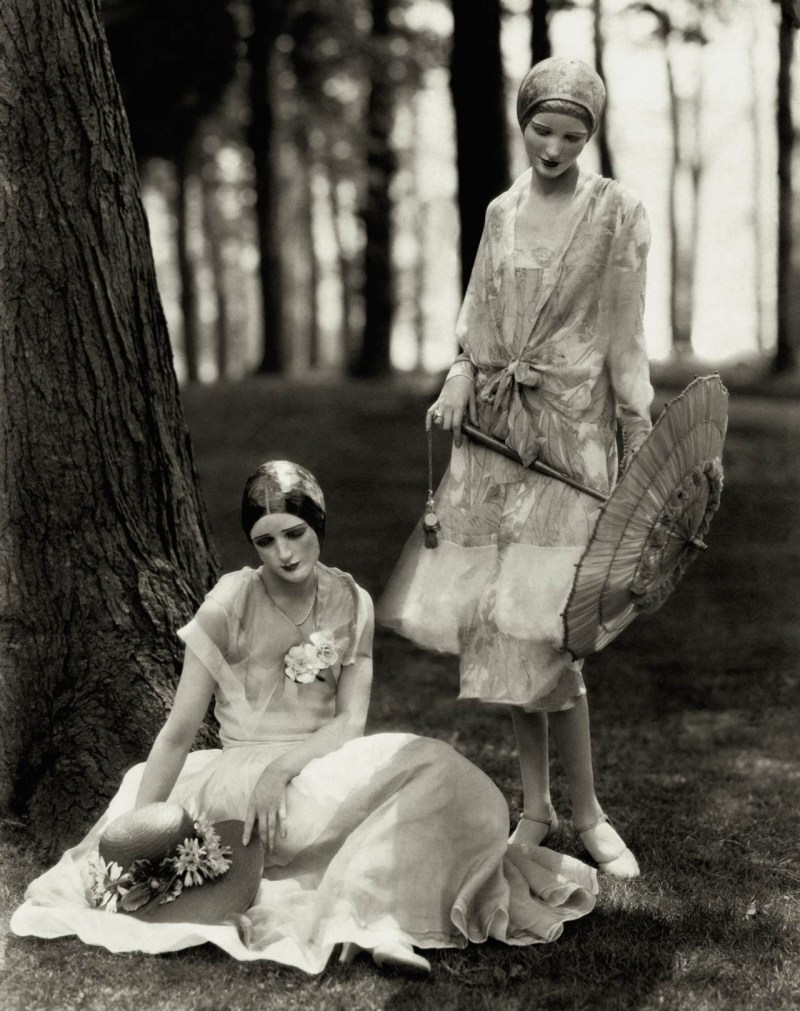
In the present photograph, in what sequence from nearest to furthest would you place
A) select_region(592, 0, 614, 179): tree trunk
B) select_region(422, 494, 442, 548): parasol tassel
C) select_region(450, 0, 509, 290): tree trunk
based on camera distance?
select_region(422, 494, 442, 548): parasol tassel → select_region(450, 0, 509, 290): tree trunk → select_region(592, 0, 614, 179): tree trunk

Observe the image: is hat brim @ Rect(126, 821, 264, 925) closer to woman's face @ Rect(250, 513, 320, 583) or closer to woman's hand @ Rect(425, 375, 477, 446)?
woman's face @ Rect(250, 513, 320, 583)

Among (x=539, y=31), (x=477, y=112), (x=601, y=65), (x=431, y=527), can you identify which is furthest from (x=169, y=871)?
(x=601, y=65)

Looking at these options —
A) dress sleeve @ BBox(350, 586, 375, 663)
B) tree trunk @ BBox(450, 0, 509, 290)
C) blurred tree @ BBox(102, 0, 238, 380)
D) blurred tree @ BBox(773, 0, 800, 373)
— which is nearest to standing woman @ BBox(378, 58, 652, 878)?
dress sleeve @ BBox(350, 586, 375, 663)

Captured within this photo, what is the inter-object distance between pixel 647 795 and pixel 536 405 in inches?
77.6

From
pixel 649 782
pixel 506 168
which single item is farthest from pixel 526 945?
pixel 506 168

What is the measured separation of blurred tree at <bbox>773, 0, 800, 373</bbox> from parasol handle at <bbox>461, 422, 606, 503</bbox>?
10111 mm

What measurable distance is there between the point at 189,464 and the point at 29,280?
0.93 m

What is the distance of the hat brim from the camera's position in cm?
352

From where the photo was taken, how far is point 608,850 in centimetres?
418

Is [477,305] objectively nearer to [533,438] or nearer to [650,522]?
[533,438]

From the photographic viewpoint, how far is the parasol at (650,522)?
3520mm

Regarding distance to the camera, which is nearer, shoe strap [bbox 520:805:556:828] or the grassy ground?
the grassy ground

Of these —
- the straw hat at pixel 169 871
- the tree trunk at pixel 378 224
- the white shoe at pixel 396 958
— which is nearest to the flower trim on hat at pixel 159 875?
the straw hat at pixel 169 871

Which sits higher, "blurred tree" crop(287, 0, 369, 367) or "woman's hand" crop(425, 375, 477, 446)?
"blurred tree" crop(287, 0, 369, 367)
